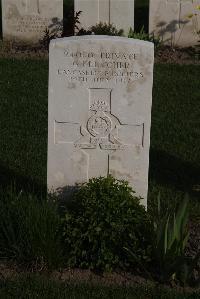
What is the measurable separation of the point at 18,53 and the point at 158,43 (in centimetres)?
214

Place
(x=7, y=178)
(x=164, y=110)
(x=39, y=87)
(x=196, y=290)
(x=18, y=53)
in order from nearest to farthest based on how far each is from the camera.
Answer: (x=196, y=290) → (x=7, y=178) → (x=164, y=110) → (x=39, y=87) → (x=18, y=53)

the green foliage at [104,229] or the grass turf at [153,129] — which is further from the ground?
the grass turf at [153,129]

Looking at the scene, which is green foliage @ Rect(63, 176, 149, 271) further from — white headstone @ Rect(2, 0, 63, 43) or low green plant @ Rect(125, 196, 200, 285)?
white headstone @ Rect(2, 0, 63, 43)

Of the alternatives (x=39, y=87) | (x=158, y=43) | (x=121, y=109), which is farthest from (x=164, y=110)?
(x=121, y=109)

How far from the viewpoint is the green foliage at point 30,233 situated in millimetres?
4871

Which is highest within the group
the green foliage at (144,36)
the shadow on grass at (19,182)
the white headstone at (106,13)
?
the white headstone at (106,13)

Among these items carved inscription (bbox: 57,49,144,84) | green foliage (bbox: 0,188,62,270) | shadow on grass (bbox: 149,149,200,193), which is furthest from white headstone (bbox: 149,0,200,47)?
green foliage (bbox: 0,188,62,270)

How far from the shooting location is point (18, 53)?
1036 centimetres

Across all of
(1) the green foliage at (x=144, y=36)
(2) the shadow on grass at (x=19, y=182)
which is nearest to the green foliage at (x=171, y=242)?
(2) the shadow on grass at (x=19, y=182)

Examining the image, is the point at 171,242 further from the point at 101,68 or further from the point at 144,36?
the point at 144,36

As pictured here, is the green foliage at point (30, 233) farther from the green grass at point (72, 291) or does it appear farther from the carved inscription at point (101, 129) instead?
the carved inscription at point (101, 129)

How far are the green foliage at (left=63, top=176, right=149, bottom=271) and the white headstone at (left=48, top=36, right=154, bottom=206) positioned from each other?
0.30m

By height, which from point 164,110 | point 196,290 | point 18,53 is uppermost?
point 18,53

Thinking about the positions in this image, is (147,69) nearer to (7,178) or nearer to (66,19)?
(7,178)
